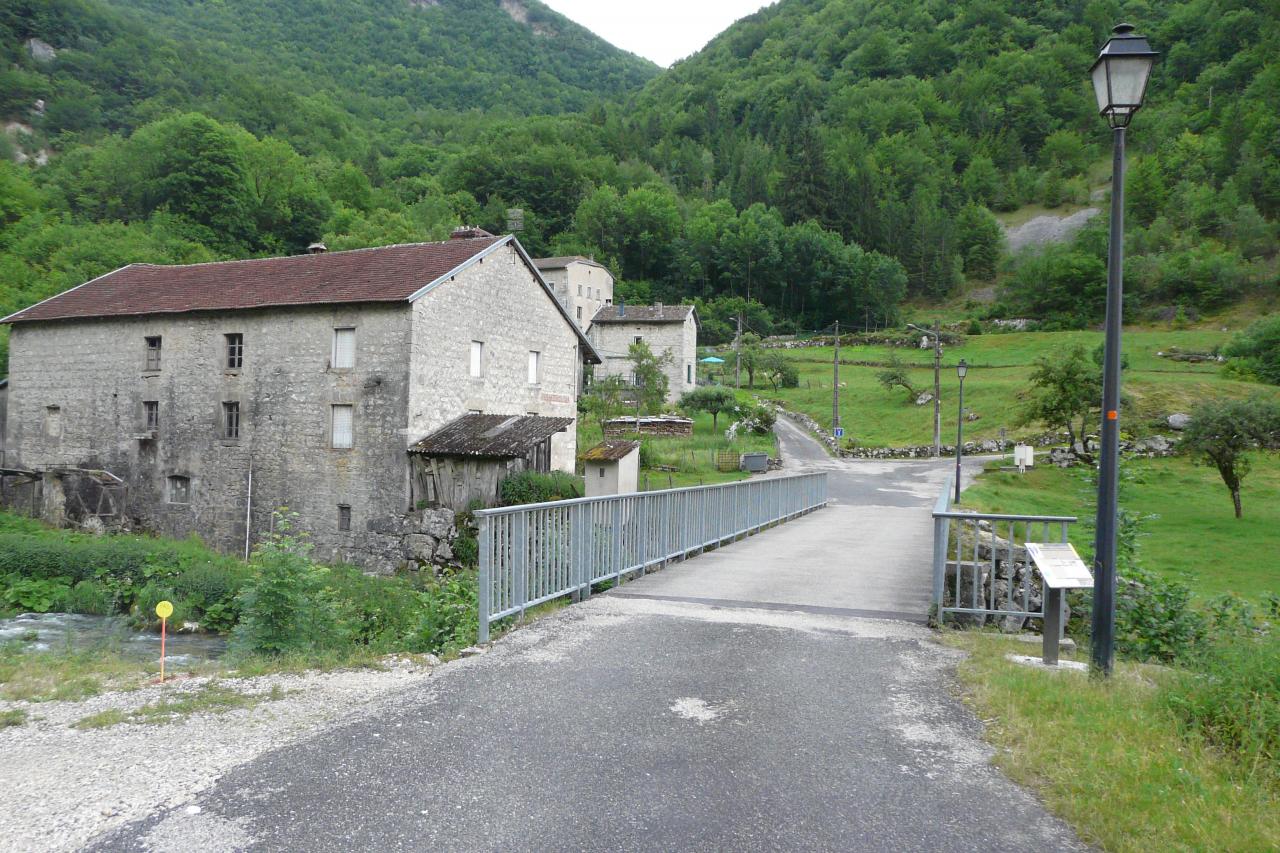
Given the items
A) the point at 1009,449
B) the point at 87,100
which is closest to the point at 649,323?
the point at 1009,449

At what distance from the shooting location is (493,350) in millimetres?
27844

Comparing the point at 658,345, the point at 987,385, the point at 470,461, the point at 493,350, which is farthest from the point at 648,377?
the point at 470,461

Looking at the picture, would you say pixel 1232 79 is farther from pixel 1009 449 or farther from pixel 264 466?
pixel 264 466

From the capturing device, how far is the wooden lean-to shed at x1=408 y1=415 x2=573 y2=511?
23.8 meters

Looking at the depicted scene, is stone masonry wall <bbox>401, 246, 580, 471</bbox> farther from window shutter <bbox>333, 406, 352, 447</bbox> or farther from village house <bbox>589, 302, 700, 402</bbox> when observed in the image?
village house <bbox>589, 302, 700, 402</bbox>

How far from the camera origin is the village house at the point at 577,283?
245 feet

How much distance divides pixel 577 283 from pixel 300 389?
5157 centimetres

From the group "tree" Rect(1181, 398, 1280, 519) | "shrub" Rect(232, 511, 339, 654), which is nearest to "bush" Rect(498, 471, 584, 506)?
"shrub" Rect(232, 511, 339, 654)

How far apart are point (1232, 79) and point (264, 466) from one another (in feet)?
521

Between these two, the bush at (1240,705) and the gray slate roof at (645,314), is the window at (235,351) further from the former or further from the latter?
the gray slate roof at (645,314)

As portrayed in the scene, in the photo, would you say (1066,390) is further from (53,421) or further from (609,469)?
(53,421)

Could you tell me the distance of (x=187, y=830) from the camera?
12.1 feet

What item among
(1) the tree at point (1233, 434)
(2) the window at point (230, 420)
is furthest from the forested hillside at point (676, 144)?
(1) the tree at point (1233, 434)

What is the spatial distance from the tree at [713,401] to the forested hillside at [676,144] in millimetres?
31602
